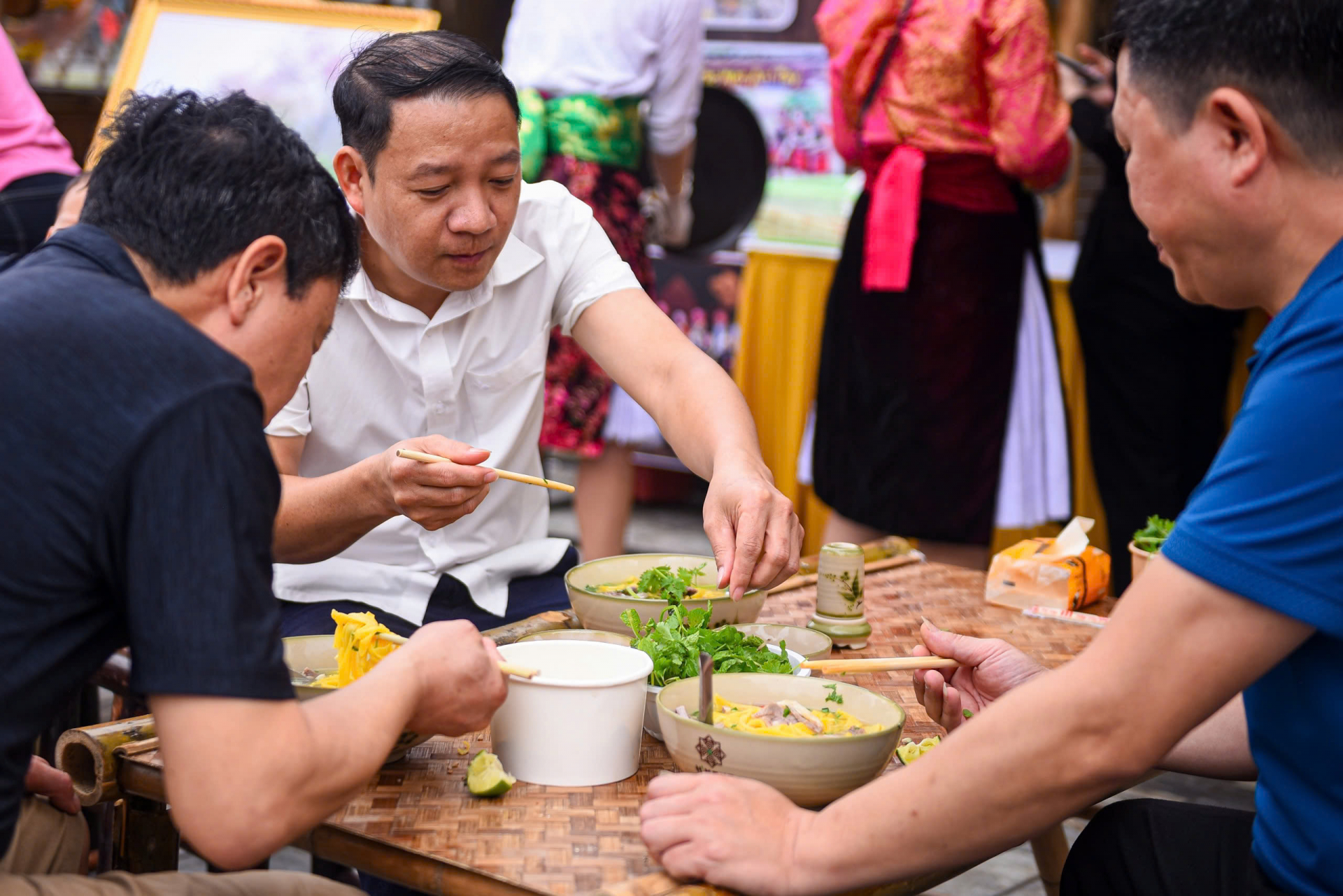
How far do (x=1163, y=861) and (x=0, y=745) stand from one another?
48.3 inches

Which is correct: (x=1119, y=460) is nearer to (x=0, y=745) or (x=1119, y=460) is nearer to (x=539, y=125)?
(x=539, y=125)

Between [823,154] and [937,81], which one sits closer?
[937,81]

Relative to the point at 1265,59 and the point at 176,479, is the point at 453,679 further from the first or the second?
the point at 1265,59

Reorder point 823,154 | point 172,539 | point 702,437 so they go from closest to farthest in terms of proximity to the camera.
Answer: point 172,539, point 702,437, point 823,154

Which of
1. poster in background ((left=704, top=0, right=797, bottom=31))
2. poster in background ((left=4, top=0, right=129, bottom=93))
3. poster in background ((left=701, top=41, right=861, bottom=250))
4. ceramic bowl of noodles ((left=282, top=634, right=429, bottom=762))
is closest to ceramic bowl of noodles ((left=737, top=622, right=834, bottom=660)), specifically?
ceramic bowl of noodles ((left=282, top=634, right=429, bottom=762))

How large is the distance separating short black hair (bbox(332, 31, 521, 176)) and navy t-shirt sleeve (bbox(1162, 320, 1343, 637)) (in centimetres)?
127

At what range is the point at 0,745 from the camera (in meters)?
1.12

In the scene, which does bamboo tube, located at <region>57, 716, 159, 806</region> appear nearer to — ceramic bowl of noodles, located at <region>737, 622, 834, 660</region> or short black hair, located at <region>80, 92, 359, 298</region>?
short black hair, located at <region>80, 92, 359, 298</region>

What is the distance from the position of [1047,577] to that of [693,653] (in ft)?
2.87

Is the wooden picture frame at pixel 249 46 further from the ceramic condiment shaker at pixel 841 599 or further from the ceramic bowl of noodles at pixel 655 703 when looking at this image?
the ceramic bowl of noodles at pixel 655 703

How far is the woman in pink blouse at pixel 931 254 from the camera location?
10.8 feet

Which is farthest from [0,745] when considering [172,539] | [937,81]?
[937,81]

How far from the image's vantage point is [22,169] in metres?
3.05

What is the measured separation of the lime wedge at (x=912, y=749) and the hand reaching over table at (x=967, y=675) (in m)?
0.05
